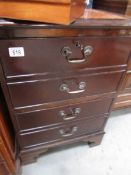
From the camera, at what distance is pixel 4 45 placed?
533mm

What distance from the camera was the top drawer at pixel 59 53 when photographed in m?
0.56

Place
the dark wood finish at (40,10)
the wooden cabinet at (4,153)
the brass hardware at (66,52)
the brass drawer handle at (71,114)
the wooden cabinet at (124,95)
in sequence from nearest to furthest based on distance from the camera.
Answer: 1. the dark wood finish at (40,10)
2. the brass hardware at (66,52)
3. the wooden cabinet at (4,153)
4. the brass drawer handle at (71,114)
5. the wooden cabinet at (124,95)

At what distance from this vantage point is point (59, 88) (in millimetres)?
720

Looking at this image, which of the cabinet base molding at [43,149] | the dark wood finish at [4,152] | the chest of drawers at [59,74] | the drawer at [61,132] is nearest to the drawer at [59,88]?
the chest of drawers at [59,74]

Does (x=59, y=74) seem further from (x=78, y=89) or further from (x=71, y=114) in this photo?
(x=71, y=114)

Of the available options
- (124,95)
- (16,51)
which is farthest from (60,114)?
(124,95)

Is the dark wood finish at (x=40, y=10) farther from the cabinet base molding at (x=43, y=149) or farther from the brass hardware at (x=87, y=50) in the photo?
the cabinet base molding at (x=43, y=149)

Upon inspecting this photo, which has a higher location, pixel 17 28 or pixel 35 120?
pixel 17 28

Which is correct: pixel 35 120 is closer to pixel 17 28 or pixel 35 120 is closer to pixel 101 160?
pixel 17 28

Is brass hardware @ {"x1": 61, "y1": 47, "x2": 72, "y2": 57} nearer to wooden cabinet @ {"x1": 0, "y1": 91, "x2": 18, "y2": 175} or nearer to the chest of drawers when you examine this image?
the chest of drawers

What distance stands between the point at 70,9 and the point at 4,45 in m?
0.24

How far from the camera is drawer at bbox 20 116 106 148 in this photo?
891 mm

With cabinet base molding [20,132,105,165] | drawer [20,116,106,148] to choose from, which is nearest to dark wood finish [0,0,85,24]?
drawer [20,116,106,148]

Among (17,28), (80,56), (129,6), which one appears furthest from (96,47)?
(129,6)
